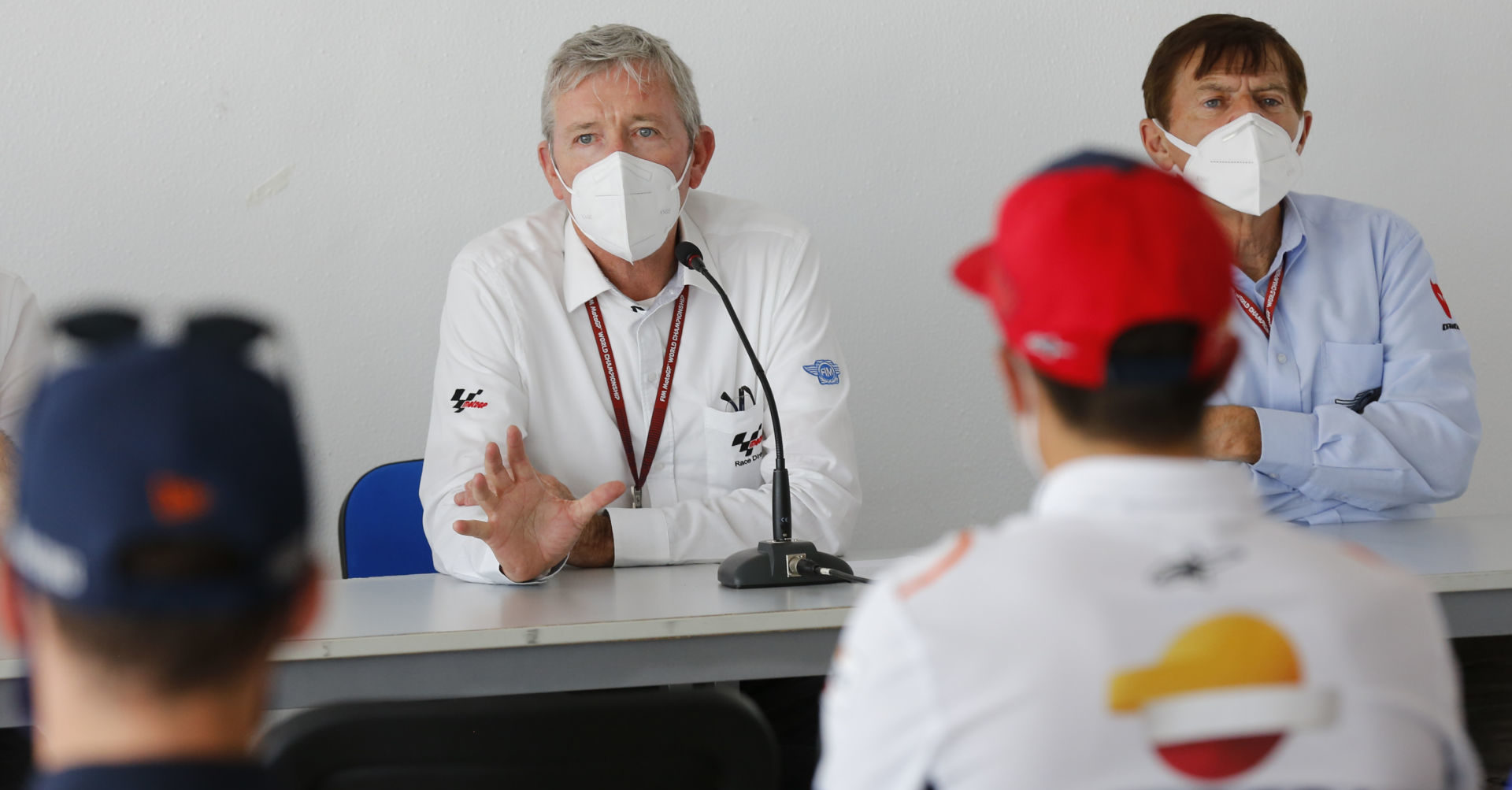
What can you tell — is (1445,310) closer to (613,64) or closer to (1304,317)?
(1304,317)

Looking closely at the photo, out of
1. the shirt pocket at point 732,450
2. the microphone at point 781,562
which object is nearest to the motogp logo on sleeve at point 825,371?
the shirt pocket at point 732,450

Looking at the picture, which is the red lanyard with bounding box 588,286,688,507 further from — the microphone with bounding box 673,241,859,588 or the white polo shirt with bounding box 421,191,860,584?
the microphone with bounding box 673,241,859,588

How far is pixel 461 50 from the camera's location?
2.94 metres

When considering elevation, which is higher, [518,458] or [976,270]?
[976,270]

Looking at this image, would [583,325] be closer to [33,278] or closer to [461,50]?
[461,50]

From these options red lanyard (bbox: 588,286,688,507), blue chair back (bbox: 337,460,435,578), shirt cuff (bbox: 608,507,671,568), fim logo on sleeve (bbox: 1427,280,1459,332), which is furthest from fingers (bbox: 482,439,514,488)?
fim logo on sleeve (bbox: 1427,280,1459,332)

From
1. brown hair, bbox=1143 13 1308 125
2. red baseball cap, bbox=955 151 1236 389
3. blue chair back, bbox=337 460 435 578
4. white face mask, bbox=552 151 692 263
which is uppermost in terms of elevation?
brown hair, bbox=1143 13 1308 125

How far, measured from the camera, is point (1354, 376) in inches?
94.5

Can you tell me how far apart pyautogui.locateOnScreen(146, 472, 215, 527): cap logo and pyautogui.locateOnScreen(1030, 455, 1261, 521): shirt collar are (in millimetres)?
514

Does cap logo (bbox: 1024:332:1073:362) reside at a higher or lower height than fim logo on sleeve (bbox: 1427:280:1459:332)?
higher

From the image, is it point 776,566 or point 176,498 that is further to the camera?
point 776,566

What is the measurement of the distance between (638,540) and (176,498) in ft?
4.77

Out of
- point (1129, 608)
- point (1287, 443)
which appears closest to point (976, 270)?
point (1129, 608)

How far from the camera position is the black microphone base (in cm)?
177
